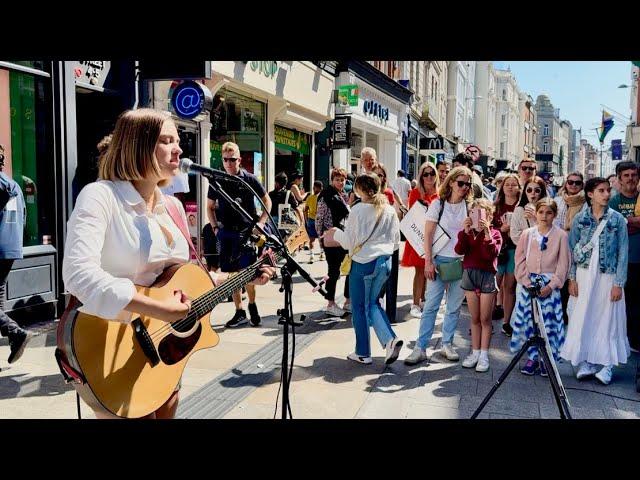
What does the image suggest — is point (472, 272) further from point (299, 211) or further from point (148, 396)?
point (299, 211)

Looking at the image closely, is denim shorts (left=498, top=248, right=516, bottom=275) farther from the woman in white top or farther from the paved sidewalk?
the woman in white top

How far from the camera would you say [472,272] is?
4.95 m

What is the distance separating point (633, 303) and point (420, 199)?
238cm

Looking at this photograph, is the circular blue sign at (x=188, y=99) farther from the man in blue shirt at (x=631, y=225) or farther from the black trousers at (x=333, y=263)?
the man in blue shirt at (x=631, y=225)

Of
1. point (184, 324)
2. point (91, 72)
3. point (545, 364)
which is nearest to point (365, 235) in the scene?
point (545, 364)

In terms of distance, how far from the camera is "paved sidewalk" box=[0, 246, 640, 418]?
4074 millimetres

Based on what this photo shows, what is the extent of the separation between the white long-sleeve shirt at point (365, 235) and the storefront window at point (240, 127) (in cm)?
652

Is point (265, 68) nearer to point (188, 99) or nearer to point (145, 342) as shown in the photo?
point (188, 99)

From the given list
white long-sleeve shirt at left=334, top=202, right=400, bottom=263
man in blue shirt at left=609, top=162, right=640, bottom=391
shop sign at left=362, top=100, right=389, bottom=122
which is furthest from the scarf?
shop sign at left=362, top=100, right=389, bottom=122

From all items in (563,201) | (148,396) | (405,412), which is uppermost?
(563,201)

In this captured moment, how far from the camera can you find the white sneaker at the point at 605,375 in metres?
4.76

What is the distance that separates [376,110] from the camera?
21.9 m
